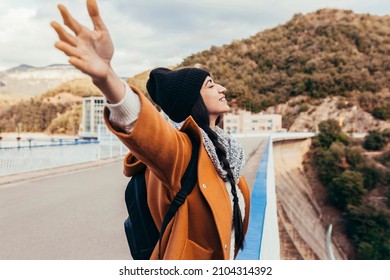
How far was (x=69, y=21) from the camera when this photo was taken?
95cm

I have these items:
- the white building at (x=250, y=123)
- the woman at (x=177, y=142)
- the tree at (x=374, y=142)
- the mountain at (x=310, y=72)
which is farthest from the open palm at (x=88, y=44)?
the tree at (x=374, y=142)

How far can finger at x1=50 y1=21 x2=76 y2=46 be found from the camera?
923mm

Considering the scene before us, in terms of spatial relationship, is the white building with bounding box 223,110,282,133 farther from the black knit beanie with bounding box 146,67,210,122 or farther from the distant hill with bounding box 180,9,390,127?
the black knit beanie with bounding box 146,67,210,122

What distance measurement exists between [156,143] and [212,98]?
1.41 feet

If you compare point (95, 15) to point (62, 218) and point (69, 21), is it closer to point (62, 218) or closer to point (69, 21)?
point (69, 21)

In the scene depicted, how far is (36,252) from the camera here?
357 centimetres

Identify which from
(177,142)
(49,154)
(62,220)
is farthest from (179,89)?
(49,154)

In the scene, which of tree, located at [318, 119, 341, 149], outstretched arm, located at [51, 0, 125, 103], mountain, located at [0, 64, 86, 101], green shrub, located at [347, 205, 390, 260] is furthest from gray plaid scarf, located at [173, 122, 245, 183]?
mountain, located at [0, 64, 86, 101]

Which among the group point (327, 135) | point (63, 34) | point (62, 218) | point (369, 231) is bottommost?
point (369, 231)

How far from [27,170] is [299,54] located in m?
70.7

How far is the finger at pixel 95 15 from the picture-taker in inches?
36.8

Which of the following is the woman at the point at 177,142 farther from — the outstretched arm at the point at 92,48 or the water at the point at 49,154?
the water at the point at 49,154

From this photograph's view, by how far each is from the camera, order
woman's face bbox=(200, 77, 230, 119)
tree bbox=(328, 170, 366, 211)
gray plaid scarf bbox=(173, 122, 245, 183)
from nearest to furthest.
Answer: gray plaid scarf bbox=(173, 122, 245, 183)
woman's face bbox=(200, 77, 230, 119)
tree bbox=(328, 170, 366, 211)

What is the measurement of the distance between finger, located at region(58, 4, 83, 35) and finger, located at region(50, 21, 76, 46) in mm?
26
